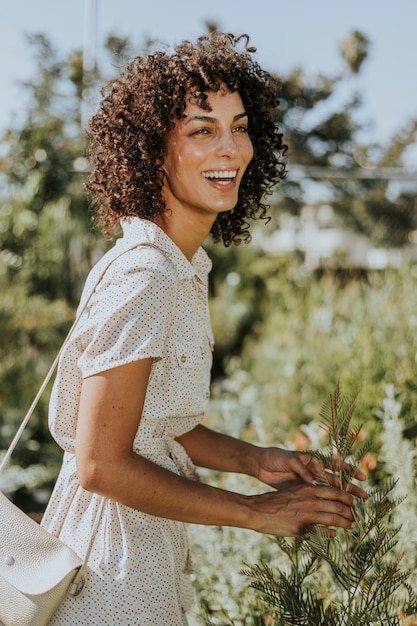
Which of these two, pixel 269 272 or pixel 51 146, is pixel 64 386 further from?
pixel 269 272

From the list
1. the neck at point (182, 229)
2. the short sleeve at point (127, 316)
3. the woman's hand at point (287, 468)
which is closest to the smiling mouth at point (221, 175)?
the neck at point (182, 229)

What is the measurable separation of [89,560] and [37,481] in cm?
405

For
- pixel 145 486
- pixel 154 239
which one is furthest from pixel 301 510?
pixel 154 239

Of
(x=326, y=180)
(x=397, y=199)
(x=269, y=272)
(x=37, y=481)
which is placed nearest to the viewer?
(x=37, y=481)

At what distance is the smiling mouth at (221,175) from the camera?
1732mm

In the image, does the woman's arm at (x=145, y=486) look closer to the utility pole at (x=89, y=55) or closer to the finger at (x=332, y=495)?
the finger at (x=332, y=495)

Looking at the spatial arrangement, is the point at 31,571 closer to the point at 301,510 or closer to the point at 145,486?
the point at 145,486

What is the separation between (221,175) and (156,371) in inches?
19.4

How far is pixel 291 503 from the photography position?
4.93 feet

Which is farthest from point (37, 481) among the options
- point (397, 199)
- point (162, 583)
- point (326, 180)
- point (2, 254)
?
point (397, 199)

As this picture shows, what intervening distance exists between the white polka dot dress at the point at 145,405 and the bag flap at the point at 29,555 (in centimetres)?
9

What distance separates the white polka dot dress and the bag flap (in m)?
0.09

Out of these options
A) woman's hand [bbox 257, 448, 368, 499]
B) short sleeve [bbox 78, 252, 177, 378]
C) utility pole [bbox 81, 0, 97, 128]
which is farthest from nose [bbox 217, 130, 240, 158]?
utility pole [bbox 81, 0, 97, 128]

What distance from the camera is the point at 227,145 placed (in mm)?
1728
